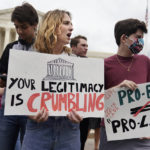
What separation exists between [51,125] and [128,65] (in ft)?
2.77

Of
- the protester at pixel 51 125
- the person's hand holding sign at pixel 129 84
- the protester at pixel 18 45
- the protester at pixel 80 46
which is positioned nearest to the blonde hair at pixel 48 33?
the protester at pixel 51 125

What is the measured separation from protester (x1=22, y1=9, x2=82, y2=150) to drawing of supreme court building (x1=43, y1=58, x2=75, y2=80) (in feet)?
0.34

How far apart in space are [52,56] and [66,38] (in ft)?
0.62

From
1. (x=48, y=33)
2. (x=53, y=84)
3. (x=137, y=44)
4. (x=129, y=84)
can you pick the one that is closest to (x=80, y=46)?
(x=137, y=44)

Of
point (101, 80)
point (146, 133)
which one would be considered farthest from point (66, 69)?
point (146, 133)

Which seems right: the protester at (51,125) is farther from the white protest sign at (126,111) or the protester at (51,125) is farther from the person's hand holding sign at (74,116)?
the white protest sign at (126,111)

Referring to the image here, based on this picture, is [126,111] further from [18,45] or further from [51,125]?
[18,45]

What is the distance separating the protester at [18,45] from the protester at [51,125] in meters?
0.34

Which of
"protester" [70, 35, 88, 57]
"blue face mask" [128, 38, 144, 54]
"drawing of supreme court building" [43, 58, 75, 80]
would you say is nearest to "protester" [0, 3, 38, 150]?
"drawing of supreme court building" [43, 58, 75, 80]

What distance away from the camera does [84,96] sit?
168 cm

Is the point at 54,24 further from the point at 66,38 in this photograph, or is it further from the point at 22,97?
the point at 22,97

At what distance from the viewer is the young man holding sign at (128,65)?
6.49ft

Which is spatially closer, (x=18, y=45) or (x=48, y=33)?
(x=48, y=33)

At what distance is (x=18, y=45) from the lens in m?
2.09
